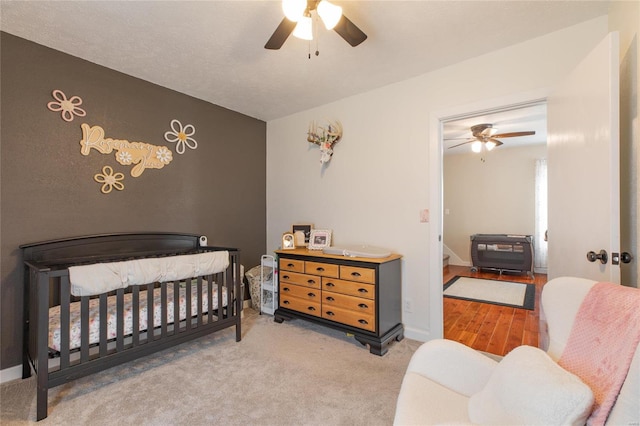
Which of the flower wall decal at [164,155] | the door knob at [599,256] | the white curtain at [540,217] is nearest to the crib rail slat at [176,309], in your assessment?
the flower wall decal at [164,155]

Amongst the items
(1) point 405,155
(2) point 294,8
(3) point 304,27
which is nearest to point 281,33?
(3) point 304,27

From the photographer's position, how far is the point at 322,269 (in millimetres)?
2719

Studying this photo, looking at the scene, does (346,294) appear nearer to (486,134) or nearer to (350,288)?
(350,288)

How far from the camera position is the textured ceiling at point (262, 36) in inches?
69.4

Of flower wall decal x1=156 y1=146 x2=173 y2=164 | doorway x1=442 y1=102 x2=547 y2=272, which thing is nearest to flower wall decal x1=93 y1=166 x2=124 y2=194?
flower wall decal x1=156 y1=146 x2=173 y2=164

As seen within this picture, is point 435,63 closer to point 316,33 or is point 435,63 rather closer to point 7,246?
point 316,33

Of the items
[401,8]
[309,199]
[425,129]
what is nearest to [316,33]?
[401,8]

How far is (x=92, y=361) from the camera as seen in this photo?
1796mm

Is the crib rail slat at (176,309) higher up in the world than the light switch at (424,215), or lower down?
lower down

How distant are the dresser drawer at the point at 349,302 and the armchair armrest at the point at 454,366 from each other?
1080 mm

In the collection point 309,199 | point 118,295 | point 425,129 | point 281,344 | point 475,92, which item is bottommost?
point 281,344

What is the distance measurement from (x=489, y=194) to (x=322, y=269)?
→ 16.0 ft

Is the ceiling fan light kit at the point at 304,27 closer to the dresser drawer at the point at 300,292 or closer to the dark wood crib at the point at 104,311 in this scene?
the dark wood crib at the point at 104,311

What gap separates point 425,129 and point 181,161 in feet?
7.85
